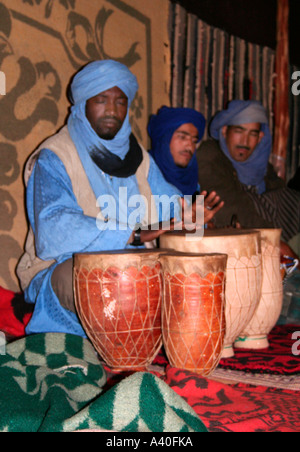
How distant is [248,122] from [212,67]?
74 cm

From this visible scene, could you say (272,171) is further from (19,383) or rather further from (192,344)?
(19,383)

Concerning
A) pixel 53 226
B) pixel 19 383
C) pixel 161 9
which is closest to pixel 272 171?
pixel 161 9

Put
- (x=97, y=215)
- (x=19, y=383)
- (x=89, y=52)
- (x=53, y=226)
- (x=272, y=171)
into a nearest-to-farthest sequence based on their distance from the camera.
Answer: (x=19, y=383)
(x=53, y=226)
(x=97, y=215)
(x=89, y=52)
(x=272, y=171)

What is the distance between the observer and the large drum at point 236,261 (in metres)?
2.12

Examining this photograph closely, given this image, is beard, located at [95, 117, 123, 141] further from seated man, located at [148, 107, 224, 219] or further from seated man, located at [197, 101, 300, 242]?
seated man, located at [197, 101, 300, 242]

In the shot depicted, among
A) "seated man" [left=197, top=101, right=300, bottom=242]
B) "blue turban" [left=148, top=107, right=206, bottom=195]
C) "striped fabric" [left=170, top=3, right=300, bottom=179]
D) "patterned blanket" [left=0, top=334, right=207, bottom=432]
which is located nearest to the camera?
"patterned blanket" [left=0, top=334, right=207, bottom=432]

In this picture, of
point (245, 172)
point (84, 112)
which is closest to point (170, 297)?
point (84, 112)

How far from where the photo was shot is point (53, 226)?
2.26 meters

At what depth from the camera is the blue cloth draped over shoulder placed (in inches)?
88.6

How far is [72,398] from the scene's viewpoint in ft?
5.27

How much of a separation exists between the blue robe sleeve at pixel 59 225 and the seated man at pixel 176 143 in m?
1.19

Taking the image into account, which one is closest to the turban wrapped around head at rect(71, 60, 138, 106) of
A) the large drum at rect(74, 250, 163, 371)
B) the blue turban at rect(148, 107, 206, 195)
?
the blue turban at rect(148, 107, 206, 195)

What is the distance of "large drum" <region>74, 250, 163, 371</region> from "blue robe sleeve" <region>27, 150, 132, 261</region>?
224 mm
